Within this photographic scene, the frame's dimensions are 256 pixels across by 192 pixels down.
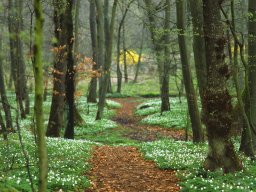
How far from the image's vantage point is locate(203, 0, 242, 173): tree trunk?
10.9 meters

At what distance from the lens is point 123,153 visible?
17.3m

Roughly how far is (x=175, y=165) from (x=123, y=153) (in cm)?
449

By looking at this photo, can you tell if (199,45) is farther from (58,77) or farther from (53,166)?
(53,166)

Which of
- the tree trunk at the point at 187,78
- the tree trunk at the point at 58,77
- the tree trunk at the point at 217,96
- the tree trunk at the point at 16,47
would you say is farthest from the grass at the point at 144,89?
the tree trunk at the point at 217,96

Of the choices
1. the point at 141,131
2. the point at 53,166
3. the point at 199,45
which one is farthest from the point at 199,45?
the point at 141,131

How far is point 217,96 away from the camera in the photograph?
36.1ft

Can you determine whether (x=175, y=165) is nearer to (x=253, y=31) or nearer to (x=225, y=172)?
(x=225, y=172)

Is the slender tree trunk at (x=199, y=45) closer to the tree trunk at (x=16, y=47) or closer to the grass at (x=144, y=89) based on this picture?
the tree trunk at (x=16, y=47)

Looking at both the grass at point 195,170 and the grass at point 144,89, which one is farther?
the grass at point 144,89

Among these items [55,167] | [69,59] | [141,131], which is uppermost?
[69,59]

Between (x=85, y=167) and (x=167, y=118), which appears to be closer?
(x=85, y=167)

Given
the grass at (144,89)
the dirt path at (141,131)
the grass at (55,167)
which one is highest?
the grass at (144,89)

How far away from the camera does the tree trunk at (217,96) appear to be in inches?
429

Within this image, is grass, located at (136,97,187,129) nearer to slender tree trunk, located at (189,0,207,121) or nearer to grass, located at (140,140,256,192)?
grass, located at (140,140,256,192)
